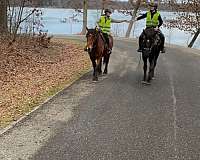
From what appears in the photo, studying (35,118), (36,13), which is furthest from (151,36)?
(36,13)

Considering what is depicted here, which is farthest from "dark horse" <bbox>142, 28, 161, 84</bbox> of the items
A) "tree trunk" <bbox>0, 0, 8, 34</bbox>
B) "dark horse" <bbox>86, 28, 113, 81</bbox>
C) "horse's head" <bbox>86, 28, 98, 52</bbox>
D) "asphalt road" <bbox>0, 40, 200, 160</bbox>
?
"tree trunk" <bbox>0, 0, 8, 34</bbox>

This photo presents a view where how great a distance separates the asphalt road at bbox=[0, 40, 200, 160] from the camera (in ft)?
22.7

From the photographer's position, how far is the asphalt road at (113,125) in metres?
6.91

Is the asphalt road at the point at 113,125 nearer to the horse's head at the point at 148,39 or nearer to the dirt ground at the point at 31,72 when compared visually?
the dirt ground at the point at 31,72

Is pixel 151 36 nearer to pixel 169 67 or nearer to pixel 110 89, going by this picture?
pixel 110 89

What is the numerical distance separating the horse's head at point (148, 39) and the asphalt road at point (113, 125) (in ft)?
3.40

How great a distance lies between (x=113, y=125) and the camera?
331 inches

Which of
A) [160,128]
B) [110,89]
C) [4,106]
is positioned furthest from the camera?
[110,89]

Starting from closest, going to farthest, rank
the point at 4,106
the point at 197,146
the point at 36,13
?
the point at 197,146 < the point at 4,106 < the point at 36,13

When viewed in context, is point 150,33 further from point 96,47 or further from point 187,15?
point 187,15

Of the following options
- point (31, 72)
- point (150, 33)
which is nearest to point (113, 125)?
point (150, 33)

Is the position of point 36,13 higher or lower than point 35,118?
higher

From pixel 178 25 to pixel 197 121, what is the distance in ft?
82.1

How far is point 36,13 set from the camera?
A: 21094mm
